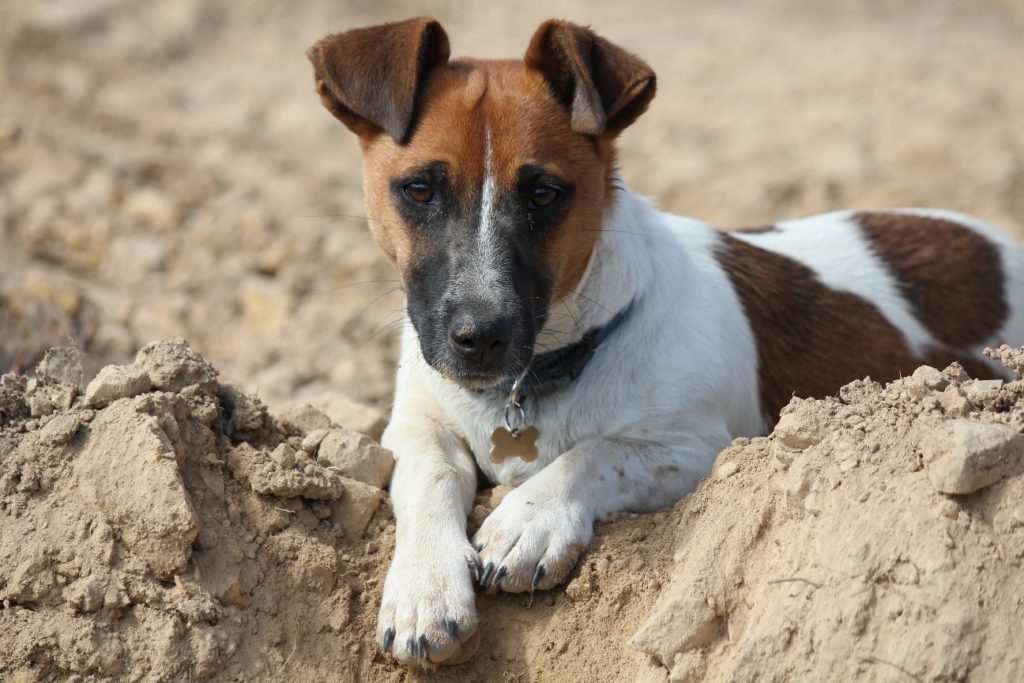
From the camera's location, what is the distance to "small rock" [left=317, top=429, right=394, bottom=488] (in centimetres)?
407

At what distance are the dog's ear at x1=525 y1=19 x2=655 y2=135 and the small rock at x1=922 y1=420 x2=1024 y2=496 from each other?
1.58 m

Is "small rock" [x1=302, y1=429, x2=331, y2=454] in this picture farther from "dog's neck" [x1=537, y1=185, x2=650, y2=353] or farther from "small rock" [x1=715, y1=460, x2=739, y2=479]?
"small rock" [x1=715, y1=460, x2=739, y2=479]

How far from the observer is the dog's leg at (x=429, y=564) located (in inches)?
133

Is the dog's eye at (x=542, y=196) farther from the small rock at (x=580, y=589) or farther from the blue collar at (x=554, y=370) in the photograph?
the small rock at (x=580, y=589)

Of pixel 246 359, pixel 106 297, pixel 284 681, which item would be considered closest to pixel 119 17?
pixel 106 297

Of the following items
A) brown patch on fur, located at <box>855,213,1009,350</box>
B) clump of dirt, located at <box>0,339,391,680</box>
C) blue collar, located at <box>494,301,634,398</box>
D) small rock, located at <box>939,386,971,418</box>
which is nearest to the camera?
small rock, located at <box>939,386,971,418</box>

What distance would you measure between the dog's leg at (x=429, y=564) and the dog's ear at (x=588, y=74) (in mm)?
1274

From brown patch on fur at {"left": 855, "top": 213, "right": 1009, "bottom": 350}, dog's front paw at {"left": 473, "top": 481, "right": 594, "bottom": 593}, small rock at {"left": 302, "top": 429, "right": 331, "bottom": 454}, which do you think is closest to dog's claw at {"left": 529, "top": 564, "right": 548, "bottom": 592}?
dog's front paw at {"left": 473, "top": 481, "right": 594, "bottom": 593}

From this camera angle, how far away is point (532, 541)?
3.57 m

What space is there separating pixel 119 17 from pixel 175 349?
7.43 m

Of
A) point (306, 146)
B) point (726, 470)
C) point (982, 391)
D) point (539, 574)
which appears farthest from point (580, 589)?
point (306, 146)

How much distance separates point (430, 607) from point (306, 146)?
21.7 feet

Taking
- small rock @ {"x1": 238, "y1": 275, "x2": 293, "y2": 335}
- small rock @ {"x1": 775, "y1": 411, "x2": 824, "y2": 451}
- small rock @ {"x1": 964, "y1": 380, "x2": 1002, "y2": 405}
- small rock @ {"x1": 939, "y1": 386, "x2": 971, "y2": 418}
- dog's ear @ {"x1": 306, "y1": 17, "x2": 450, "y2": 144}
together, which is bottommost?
small rock @ {"x1": 238, "y1": 275, "x2": 293, "y2": 335}

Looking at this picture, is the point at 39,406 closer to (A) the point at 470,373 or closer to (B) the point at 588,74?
(A) the point at 470,373
